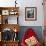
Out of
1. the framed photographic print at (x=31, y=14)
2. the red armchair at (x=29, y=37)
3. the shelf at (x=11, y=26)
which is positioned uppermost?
the framed photographic print at (x=31, y=14)

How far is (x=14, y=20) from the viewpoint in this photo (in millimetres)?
5949

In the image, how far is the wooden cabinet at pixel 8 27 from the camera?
5766mm

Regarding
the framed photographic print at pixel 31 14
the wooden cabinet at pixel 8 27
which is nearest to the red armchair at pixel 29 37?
the wooden cabinet at pixel 8 27

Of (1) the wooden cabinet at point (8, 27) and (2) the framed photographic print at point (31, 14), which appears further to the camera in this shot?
(2) the framed photographic print at point (31, 14)

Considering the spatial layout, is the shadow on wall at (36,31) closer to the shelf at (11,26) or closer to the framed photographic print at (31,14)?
the shelf at (11,26)

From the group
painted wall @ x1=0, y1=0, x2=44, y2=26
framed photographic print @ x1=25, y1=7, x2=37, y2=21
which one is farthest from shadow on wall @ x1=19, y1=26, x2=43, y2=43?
framed photographic print @ x1=25, y1=7, x2=37, y2=21

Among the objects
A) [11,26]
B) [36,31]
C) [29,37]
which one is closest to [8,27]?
[11,26]

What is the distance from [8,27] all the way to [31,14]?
96 centimetres

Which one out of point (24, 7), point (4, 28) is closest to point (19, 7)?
point (24, 7)

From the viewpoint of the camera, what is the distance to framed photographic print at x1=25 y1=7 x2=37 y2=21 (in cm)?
593

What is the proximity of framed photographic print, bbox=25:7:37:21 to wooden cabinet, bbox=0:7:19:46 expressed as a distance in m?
0.35

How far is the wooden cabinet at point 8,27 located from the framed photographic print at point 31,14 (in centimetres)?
35

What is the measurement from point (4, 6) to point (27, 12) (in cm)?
86

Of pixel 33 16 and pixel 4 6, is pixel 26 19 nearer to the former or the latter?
pixel 33 16
